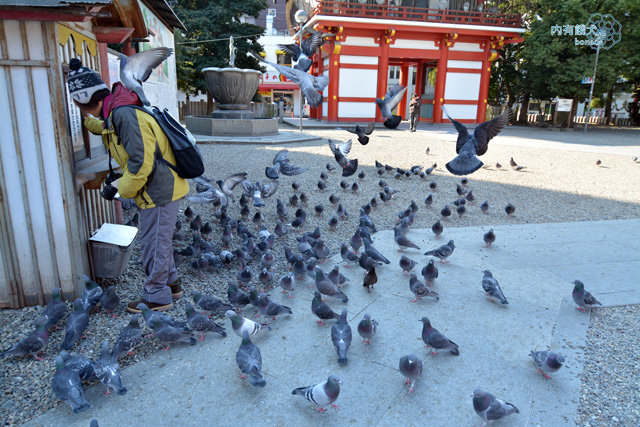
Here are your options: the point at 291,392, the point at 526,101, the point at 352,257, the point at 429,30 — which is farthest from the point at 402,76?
the point at 291,392

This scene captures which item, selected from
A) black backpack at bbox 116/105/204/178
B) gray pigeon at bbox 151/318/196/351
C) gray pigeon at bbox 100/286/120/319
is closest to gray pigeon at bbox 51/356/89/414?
gray pigeon at bbox 151/318/196/351

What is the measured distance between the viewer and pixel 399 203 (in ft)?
28.3

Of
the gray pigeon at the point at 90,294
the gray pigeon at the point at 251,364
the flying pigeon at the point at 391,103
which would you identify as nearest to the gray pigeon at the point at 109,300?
the gray pigeon at the point at 90,294

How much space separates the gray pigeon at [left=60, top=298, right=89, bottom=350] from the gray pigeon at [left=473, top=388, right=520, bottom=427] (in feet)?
10.2

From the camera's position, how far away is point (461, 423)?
2.81 meters

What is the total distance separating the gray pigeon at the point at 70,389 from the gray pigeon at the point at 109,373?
0.46 feet

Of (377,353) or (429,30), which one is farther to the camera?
(429,30)

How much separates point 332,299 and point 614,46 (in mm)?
29940

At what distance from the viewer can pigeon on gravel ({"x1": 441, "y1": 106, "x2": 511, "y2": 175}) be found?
651cm

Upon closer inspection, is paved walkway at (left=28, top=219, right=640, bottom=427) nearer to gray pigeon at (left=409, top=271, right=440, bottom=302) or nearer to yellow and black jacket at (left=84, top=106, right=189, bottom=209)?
gray pigeon at (left=409, top=271, right=440, bottom=302)

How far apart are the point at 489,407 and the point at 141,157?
3.21m

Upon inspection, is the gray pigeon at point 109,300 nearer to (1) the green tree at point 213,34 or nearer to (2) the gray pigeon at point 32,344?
(2) the gray pigeon at point 32,344

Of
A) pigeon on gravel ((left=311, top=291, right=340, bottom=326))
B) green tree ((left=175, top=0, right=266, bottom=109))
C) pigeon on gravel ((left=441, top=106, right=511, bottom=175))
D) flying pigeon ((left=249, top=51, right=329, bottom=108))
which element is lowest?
pigeon on gravel ((left=311, top=291, right=340, bottom=326))

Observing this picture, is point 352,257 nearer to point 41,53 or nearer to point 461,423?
point 461,423
